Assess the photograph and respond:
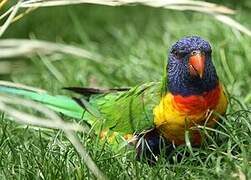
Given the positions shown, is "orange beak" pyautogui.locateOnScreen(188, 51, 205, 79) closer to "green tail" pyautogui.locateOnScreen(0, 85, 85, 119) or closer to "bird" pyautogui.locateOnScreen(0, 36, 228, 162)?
"bird" pyautogui.locateOnScreen(0, 36, 228, 162)

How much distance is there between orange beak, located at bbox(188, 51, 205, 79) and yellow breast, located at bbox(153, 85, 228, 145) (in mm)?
114

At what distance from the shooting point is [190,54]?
3348 millimetres

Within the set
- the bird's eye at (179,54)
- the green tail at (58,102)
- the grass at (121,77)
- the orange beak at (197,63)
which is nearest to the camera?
the grass at (121,77)

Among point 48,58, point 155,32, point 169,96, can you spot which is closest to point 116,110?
point 169,96

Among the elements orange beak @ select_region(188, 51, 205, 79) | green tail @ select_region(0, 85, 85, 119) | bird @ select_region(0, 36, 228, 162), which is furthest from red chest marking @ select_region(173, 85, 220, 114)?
green tail @ select_region(0, 85, 85, 119)

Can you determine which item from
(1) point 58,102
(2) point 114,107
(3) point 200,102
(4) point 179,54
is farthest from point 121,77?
(3) point 200,102

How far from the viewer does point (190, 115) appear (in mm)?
3324

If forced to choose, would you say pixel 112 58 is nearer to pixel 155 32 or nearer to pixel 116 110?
pixel 155 32

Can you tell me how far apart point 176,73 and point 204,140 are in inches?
13.2

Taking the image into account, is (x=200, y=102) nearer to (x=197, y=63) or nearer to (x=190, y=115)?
(x=190, y=115)

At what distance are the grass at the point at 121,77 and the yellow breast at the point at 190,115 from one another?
0.23 feet

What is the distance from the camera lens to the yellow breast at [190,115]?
3312 mm

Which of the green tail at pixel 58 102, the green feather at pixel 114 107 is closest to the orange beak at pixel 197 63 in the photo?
the green feather at pixel 114 107

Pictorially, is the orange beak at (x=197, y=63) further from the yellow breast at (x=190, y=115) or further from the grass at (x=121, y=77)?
the grass at (x=121, y=77)
